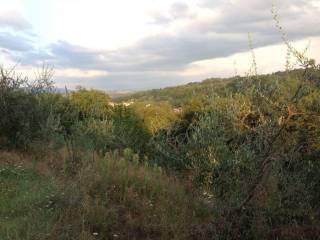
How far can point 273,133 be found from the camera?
6.92 meters

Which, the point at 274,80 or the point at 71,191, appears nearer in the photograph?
the point at 274,80

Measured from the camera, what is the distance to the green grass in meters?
7.06

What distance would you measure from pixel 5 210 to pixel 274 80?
4810mm

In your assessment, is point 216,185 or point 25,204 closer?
point 216,185

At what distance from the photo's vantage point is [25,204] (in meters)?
8.58

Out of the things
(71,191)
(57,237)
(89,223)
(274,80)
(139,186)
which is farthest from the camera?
(139,186)

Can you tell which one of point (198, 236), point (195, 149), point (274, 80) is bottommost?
point (198, 236)

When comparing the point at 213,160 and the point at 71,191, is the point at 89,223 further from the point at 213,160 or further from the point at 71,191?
the point at 213,160

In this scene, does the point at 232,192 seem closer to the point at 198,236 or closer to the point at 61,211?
the point at 198,236

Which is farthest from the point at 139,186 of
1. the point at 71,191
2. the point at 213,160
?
the point at 213,160

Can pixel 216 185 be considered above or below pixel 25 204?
above

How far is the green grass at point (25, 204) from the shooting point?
23.2 ft

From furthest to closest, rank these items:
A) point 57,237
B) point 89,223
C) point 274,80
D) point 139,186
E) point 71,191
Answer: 1. point 139,186
2. point 71,191
3. point 89,223
4. point 274,80
5. point 57,237

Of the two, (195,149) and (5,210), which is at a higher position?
(195,149)
